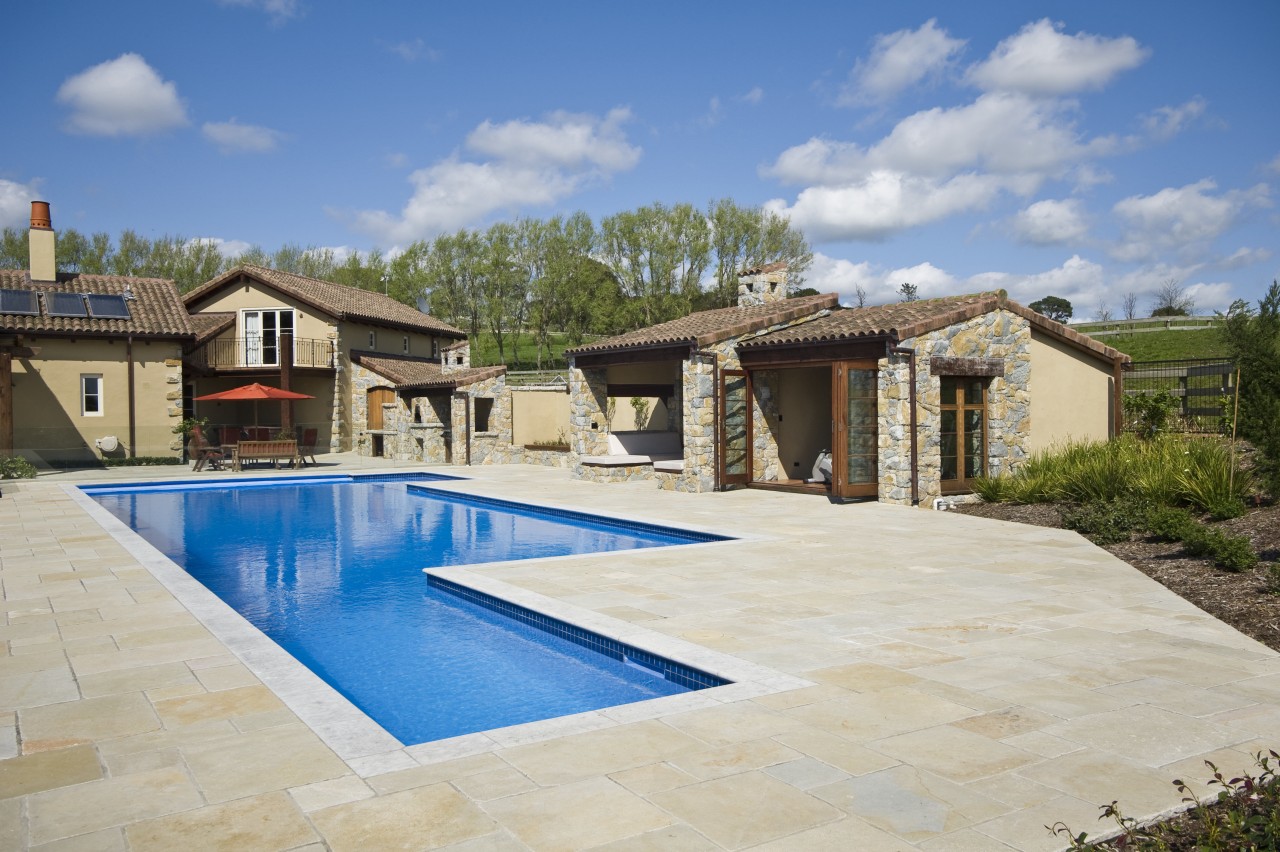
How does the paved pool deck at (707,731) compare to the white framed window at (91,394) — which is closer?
the paved pool deck at (707,731)

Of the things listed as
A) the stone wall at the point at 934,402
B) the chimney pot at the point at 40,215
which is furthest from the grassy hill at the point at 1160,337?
the chimney pot at the point at 40,215

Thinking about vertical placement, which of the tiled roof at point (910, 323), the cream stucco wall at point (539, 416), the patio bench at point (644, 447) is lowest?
the patio bench at point (644, 447)

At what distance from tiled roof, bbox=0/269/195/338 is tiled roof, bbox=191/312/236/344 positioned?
112 centimetres

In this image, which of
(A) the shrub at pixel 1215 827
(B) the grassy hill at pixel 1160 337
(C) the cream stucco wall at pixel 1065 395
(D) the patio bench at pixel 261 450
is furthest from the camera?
(B) the grassy hill at pixel 1160 337

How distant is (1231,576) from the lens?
7473mm

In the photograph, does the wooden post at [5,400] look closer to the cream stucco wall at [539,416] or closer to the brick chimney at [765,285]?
the cream stucco wall at [539,416]

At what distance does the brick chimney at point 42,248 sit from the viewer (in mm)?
25219

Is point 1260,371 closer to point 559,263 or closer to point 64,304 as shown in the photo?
point 64,304

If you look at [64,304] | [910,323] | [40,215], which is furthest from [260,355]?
[910,323]

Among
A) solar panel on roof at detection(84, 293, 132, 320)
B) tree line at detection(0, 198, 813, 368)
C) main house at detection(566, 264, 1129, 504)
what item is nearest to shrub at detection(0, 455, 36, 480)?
solar panel on roof at detection(84, 293, 132, 320)

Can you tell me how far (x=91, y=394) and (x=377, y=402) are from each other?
312 inches

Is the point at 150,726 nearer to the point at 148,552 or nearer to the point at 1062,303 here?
the point at 148,552

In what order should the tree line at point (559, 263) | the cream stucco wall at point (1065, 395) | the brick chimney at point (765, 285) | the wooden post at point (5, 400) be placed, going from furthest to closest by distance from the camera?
the tree line at point (559, 263)
the wooden post at point (5, 400)
the brick chimney at point (765, 285)
the cream stucco wall at point (1065, 395)

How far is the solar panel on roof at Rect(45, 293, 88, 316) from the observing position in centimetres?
2431
